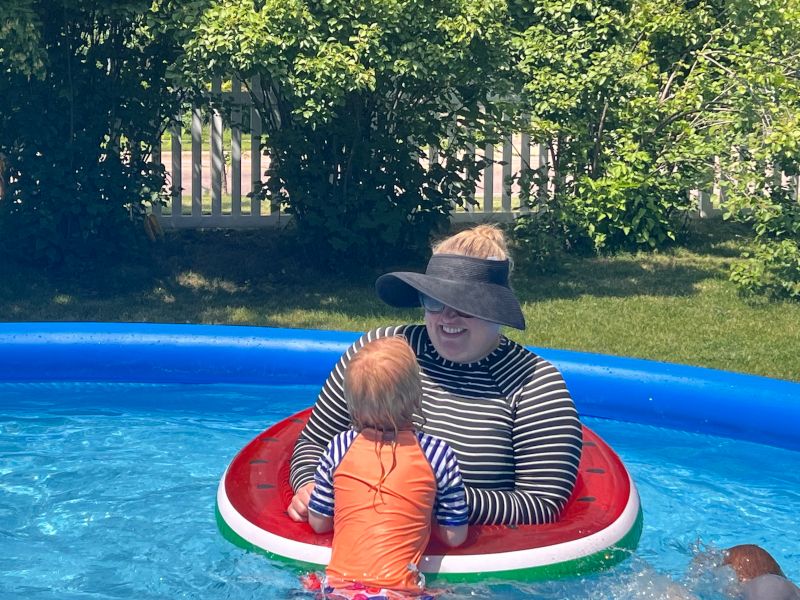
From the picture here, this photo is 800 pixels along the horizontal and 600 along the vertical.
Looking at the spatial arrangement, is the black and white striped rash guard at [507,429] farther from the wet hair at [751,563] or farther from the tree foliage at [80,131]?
the tree foliage at [80,131]

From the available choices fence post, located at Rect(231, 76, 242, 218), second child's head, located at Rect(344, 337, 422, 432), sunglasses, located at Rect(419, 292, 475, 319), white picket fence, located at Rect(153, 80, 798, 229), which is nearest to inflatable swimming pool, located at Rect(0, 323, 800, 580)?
sunglasses, located at Rect(419, 292, 475, 319)

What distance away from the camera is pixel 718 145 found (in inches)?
326

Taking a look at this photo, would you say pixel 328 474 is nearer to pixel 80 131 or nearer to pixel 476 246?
pixel 476 246

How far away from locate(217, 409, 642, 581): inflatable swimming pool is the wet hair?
0.98 feet

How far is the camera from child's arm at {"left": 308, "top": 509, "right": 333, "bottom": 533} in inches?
132

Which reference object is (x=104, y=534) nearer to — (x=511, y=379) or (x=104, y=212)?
(x=511, y=379)

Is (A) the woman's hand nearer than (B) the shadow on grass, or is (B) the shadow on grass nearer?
(A) the woman's hand

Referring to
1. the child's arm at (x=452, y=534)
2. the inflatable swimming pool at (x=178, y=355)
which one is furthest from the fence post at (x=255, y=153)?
the child's arm at (x=452, y=534)

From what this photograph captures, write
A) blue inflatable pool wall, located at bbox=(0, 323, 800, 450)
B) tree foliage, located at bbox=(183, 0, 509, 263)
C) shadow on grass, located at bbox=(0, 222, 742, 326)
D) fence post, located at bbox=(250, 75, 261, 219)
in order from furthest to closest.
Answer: fence post, located at bbox=(250, 75, 261, 219)
shadow on grass, located at bbox=(0, 222, 742, 326)
tree foliage, located at bbox=(183, 0, 509, 263)
blue inflatable pool wall, located at bbox=(0, 323, 800, 450)

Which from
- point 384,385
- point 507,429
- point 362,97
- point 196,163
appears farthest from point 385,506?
→ point 196,163

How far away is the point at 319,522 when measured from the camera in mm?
3361

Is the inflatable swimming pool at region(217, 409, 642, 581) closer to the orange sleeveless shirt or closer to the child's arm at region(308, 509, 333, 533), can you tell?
the child's arm at region(308, 509, 333, 533)

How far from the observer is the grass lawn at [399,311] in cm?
673

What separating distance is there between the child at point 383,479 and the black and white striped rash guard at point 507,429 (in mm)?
284
